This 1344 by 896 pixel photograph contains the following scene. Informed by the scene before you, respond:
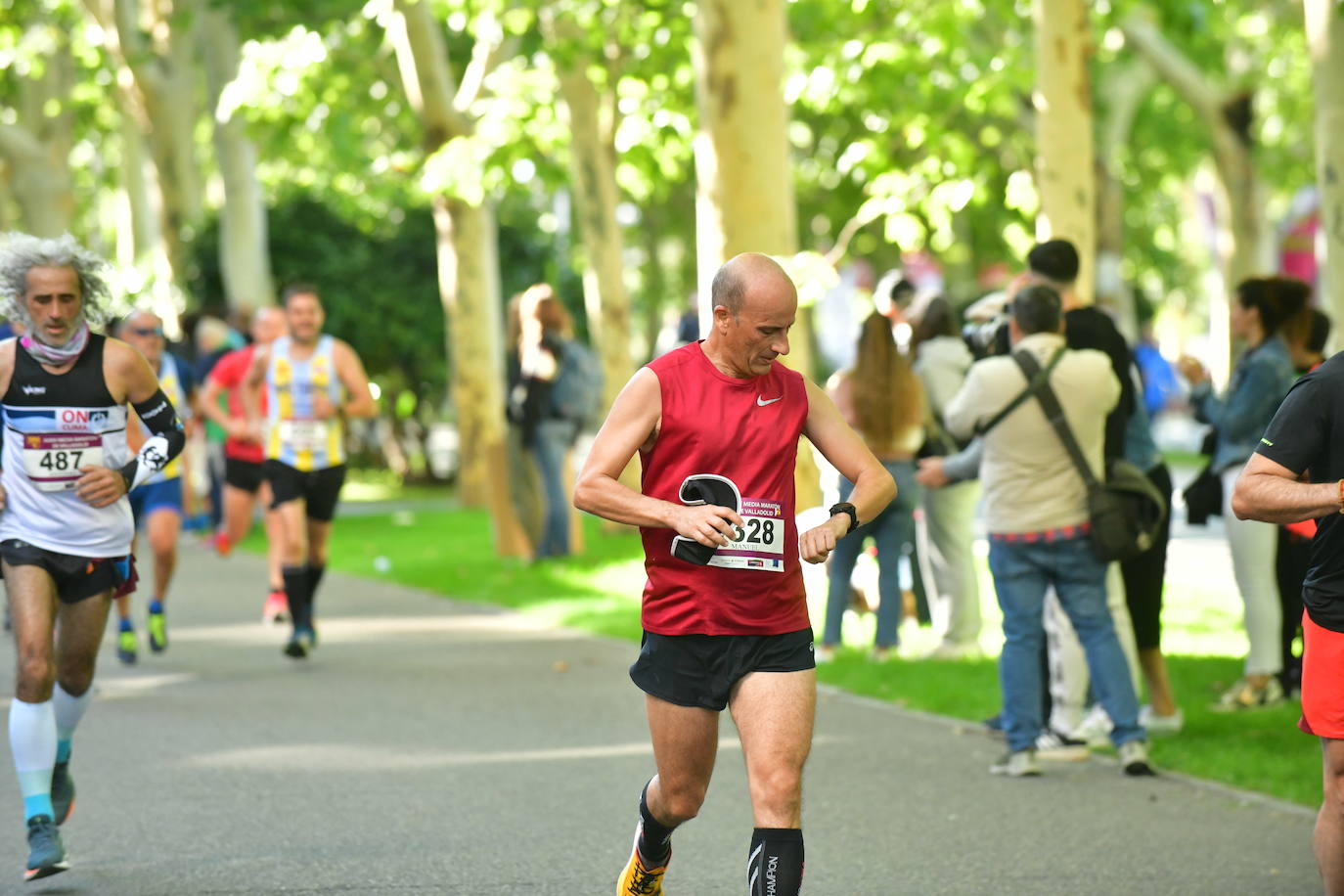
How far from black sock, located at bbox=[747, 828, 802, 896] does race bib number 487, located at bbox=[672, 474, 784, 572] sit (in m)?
0.68

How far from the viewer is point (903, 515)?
449 inches

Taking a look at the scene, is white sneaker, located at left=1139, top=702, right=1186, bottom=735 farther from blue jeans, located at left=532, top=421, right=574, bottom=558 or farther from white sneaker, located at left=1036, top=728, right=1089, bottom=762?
blue jeans, located at left=532, top=421, right=574, bottom=558

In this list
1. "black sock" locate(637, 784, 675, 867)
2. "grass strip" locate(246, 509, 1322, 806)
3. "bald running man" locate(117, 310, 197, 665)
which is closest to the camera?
"black sock" locate(637, 784, 675, 867)

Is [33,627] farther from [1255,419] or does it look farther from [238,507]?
[238,507]

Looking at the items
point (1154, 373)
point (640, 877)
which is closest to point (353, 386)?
point (640, 877)

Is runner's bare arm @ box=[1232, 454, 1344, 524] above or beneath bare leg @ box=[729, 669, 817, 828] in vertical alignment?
above

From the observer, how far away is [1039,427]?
827 cm

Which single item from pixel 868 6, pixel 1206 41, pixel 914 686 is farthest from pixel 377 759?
pixel 1206 41

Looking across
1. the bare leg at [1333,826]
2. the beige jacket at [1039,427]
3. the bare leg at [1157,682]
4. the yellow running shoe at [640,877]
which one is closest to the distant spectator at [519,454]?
the bare leg at [1157,682]

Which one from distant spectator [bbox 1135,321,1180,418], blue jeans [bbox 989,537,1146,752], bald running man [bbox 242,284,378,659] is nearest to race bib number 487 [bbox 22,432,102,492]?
blue jeans [bbox 989,537,1146,752]

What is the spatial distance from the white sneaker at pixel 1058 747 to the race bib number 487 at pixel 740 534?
369 cm

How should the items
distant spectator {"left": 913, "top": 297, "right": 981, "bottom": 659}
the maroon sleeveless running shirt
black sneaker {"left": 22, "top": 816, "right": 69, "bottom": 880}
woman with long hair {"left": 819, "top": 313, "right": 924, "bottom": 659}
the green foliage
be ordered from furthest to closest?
the green foliage < distant spectator {"left": 913, "top": 297, "right": 981, "bottom": 659} < woman with long hair {"left": 819, "top": 313, "right": 924, "bottom": 659} < black sneaker {"left": 22, "top": 816, "right": 69, "bottom": 880} < the maroon sleeveless running shirt

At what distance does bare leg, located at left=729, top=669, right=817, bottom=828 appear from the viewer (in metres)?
5.15

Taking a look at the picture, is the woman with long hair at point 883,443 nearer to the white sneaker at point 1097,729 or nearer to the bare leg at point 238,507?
the white sneaker at point 1097,729
